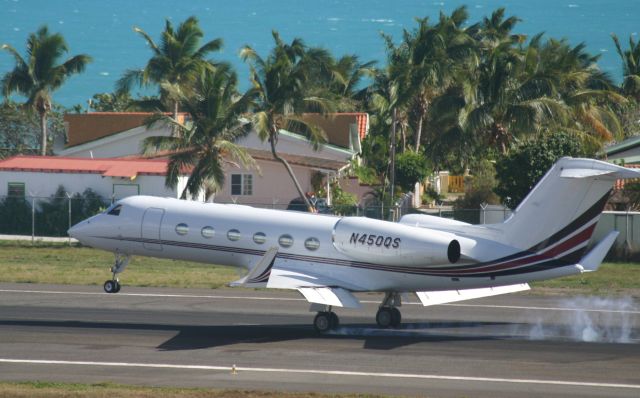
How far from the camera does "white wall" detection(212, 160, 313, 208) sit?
186 feet

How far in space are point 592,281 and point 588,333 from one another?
39.4 ft

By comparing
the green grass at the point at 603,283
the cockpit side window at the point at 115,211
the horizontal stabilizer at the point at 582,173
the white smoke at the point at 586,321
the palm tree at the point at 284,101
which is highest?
the palm tree at the point at 284,101

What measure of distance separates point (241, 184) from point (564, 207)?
34.8 metres

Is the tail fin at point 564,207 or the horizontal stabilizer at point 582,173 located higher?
the horizontal stabilizer at point 582,173

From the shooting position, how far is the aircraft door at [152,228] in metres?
29.1

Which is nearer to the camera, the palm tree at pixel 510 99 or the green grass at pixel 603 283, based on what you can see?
the green grass at pixel 603 283

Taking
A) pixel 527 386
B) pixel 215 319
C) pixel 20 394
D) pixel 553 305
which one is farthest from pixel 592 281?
pixel 20 394

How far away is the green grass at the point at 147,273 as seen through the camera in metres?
36.4

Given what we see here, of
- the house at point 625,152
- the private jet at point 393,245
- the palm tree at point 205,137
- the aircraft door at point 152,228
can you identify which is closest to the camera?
the private jet at point 393,245

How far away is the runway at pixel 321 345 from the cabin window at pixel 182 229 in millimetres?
2274

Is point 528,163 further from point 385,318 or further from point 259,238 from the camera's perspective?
point 259,238

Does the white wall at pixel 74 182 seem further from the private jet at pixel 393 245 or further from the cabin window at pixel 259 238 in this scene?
the cabin window at pixel 259 238

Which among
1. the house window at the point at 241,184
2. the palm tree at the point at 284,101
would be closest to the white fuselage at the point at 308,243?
the palm tree at the point at 284,101

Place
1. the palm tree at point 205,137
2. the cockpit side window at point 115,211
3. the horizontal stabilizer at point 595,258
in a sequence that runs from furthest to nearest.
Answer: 1. the palm tree at point 205,137
2. the cockpit side window at point 115,211
3. the horizontal stabilizer at point 595,258
